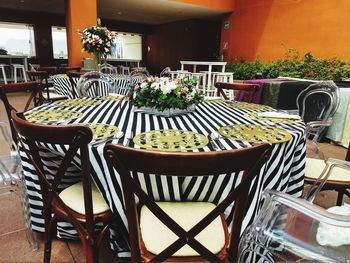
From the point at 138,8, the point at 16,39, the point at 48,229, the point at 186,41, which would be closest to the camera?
the point at 48,229

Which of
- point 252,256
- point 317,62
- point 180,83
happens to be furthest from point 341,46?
point 252,256

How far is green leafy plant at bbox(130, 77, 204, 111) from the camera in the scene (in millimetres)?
1540

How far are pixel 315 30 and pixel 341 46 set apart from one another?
0.83 m

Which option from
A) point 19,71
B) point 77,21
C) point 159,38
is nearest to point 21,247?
point 77,21

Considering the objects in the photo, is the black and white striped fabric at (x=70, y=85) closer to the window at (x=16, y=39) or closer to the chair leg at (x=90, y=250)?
the chair leg at (x=90, y=250)

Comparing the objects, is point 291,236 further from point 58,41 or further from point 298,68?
point 58,41

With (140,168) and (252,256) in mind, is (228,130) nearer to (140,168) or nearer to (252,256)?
(252,256)

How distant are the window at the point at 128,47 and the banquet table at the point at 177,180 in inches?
496

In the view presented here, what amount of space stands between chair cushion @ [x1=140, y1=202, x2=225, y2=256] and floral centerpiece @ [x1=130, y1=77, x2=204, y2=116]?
654 mm

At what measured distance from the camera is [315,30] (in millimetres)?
6031

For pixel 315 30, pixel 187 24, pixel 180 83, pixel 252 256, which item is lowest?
pixel 252 256

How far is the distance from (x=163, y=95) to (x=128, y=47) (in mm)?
14202

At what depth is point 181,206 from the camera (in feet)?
3.54

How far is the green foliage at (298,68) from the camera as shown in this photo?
5363mm
